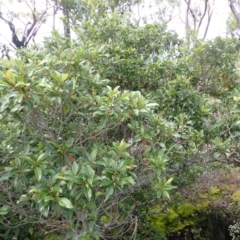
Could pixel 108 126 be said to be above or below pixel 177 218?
above

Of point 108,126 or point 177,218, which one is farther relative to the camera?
point 177,218

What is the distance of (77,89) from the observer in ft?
7.38

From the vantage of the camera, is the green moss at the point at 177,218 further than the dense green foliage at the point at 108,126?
Yes

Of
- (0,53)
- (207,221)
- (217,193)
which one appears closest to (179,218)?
(207,221)

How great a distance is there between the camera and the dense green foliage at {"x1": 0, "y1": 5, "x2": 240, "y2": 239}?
6.74 ft

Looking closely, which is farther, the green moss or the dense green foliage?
the green moss

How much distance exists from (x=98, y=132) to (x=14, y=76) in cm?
84

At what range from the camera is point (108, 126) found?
7.80 ft

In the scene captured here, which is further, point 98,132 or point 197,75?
point 197,75

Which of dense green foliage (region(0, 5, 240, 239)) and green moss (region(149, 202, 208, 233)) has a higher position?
dense green foliage (region(0, 5, 240, 239))

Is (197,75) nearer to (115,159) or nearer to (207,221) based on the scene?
(115,159)

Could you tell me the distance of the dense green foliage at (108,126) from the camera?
205cm

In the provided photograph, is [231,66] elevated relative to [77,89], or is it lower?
elevated

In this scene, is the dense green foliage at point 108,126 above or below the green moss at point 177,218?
above
